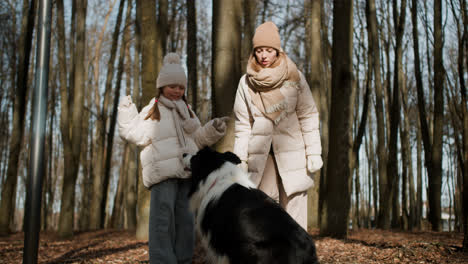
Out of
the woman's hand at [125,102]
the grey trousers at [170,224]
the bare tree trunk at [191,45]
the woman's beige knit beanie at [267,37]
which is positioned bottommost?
the grey trousers at [170,224]

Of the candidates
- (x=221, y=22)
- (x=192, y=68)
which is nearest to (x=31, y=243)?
(x=221, y=22)

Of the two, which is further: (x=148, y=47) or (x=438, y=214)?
(x=438, y=214)

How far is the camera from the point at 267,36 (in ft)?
12.7

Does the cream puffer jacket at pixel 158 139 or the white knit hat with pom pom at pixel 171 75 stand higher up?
the white knit hat with pom pom at pixel 171 75

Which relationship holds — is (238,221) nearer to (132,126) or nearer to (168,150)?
Answer: (168,150)

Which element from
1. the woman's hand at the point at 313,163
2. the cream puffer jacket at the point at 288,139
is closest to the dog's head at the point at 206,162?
the cream puffer jacket at the point at 288,139

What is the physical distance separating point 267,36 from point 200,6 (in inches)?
614

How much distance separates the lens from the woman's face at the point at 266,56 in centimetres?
396

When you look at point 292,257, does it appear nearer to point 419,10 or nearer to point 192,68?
point 192,68

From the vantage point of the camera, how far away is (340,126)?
7590 mm

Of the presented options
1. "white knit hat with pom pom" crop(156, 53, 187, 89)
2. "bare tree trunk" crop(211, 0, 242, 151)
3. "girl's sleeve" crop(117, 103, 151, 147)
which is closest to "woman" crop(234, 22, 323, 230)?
"white knit hat with pom pom" crop(156, 53, 187, 89)

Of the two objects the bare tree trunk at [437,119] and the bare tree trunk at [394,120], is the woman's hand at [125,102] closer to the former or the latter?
the bare tree trunk at [437,119]

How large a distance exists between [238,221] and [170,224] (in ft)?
4.52

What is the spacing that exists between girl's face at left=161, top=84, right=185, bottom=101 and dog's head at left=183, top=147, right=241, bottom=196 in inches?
42.6
